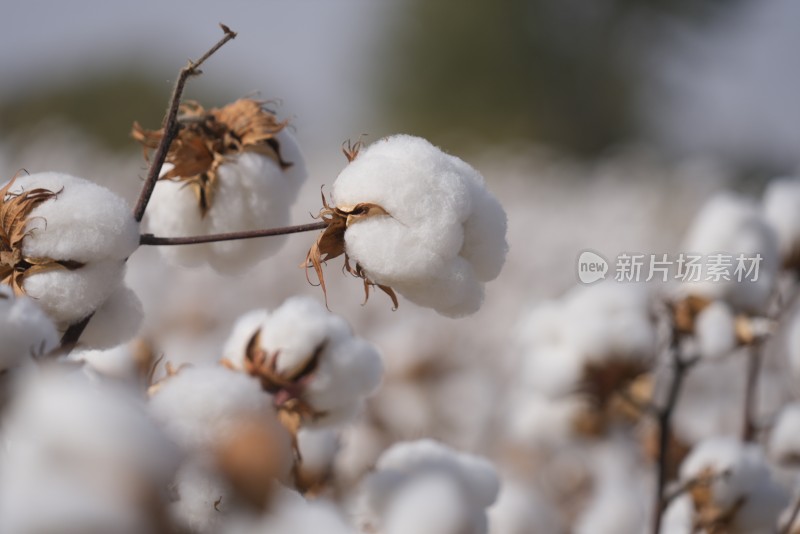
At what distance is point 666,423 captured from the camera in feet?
3.65

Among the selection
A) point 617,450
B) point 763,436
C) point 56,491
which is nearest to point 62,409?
point 56,491

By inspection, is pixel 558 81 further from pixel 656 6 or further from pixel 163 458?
pixel 163 458

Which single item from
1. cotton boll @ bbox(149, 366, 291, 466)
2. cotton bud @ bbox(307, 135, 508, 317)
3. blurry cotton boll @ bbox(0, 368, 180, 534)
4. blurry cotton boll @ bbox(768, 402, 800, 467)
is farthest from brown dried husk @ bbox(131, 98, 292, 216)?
blurry cotton boll @ bbox(768, 402, 800, 467)

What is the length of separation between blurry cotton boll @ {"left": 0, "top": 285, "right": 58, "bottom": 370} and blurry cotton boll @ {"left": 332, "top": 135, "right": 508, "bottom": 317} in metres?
0.18

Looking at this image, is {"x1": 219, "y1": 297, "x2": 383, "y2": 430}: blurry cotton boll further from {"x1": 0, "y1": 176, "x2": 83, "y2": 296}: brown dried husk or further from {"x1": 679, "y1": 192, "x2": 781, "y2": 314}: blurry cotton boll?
{"x1": 679, "y1": 192, "x2": 781, "y2": 314}: blurry cotton boll

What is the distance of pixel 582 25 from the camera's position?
18344 millimetres

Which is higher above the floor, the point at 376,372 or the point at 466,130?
the point at 466,130

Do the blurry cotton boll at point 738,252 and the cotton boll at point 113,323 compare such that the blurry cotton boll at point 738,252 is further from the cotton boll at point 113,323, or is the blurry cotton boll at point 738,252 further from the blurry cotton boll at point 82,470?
the blurry cotton boll at point 82,470

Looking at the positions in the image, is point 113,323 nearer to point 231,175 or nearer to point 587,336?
point 231,175

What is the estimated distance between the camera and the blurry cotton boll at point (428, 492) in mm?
694

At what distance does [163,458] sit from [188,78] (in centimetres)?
37

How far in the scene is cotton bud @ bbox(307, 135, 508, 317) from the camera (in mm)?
576

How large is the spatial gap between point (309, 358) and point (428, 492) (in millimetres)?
124

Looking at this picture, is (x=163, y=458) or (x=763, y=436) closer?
(x=163, y=458)
